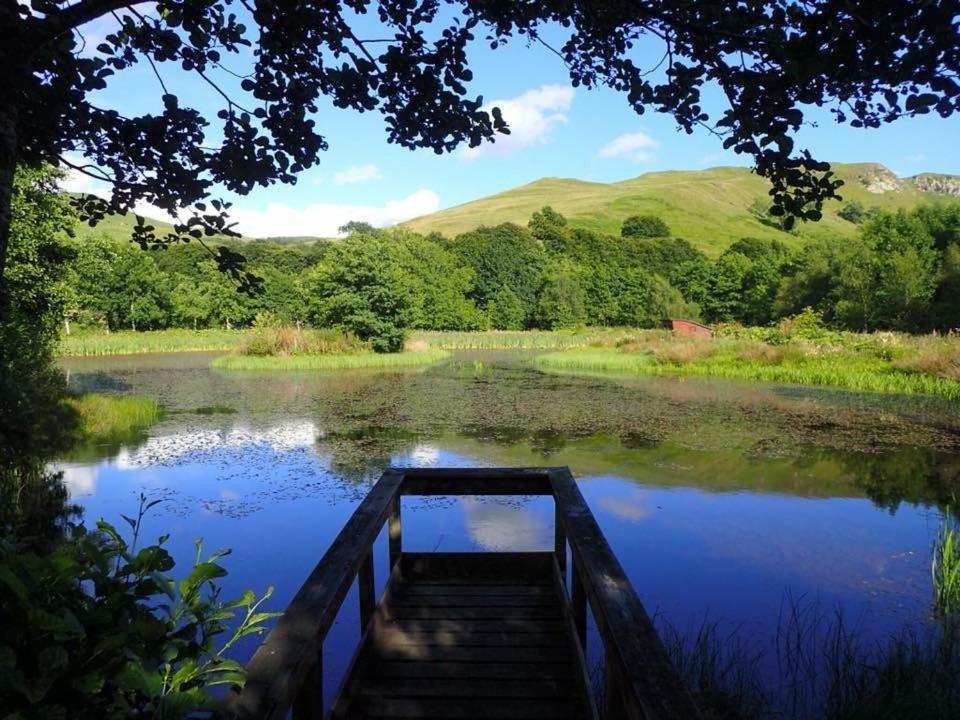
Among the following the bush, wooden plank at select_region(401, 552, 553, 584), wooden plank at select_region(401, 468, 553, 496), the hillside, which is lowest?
wooden plank at select_region(401, 552, 553, 584)

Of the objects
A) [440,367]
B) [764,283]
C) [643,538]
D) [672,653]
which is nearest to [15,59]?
[672,653]

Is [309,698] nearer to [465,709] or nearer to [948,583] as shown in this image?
[465,709]

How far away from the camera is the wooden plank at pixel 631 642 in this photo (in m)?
1.84

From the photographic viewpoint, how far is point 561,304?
60656 mm

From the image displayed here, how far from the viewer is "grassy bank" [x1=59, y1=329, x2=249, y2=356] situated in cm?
3800

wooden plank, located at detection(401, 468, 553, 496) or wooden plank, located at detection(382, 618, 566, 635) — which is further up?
wooden plank, located at detection(401, 468, 553, 496)

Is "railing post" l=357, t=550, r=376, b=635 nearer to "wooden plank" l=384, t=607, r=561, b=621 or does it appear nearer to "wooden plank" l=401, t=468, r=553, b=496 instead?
"wooden plank" l=384, t=607, r=561, b=621

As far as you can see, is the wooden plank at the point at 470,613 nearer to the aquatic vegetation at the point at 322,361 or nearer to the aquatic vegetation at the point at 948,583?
the aquatic vegetation at the point at 948,583

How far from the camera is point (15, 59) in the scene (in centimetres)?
208

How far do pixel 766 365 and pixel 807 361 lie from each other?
1384mm

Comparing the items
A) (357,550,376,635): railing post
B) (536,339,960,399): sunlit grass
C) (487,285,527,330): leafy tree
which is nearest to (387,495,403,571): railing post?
(357,550,376,635): railing post

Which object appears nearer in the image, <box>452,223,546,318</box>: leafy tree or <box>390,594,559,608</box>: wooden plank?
A: <box>390,594,559,608</box>: wooden plank

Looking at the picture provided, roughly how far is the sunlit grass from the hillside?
68.2 meters

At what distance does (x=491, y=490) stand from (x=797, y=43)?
12.0 feet
